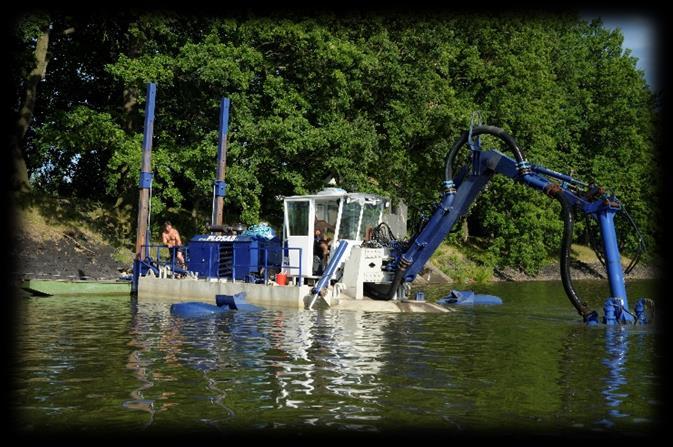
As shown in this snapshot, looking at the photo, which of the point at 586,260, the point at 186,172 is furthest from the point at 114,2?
the point at 586,260

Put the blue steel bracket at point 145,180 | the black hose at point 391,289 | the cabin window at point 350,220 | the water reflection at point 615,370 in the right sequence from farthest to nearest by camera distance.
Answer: the blue steel bracket at point 145,180 → the cabin window at point 350,220 → the black hose at point 391,289 → the water reflection at point 615,370

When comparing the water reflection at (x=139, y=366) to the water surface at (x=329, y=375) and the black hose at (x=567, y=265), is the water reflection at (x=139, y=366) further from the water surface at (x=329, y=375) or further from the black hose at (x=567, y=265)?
the black hose at (x=567, y=265)

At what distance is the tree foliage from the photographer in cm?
3872

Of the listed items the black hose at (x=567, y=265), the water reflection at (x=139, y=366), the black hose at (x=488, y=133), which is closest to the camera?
the water reflection at (x=139, y=366)

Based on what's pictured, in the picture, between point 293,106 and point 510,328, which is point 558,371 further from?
point 293,106

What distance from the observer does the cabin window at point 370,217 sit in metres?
27.8

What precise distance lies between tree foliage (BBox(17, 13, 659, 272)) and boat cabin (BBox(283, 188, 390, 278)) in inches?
396

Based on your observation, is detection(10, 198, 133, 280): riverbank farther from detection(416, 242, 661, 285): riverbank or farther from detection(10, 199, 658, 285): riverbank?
detection(416, 242, 661, 285): riverbank

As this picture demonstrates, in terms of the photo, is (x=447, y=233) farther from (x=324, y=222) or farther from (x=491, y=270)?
(x=491, y=270)

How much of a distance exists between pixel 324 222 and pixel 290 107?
1281 centimetres

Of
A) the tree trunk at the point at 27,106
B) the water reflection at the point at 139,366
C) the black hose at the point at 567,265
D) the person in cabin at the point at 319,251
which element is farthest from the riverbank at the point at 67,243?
the black hose at the point at 567,265

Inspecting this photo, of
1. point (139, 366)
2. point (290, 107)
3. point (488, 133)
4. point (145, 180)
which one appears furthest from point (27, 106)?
point (139, 366)

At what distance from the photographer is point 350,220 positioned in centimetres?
2773

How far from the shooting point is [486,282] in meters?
50.6
